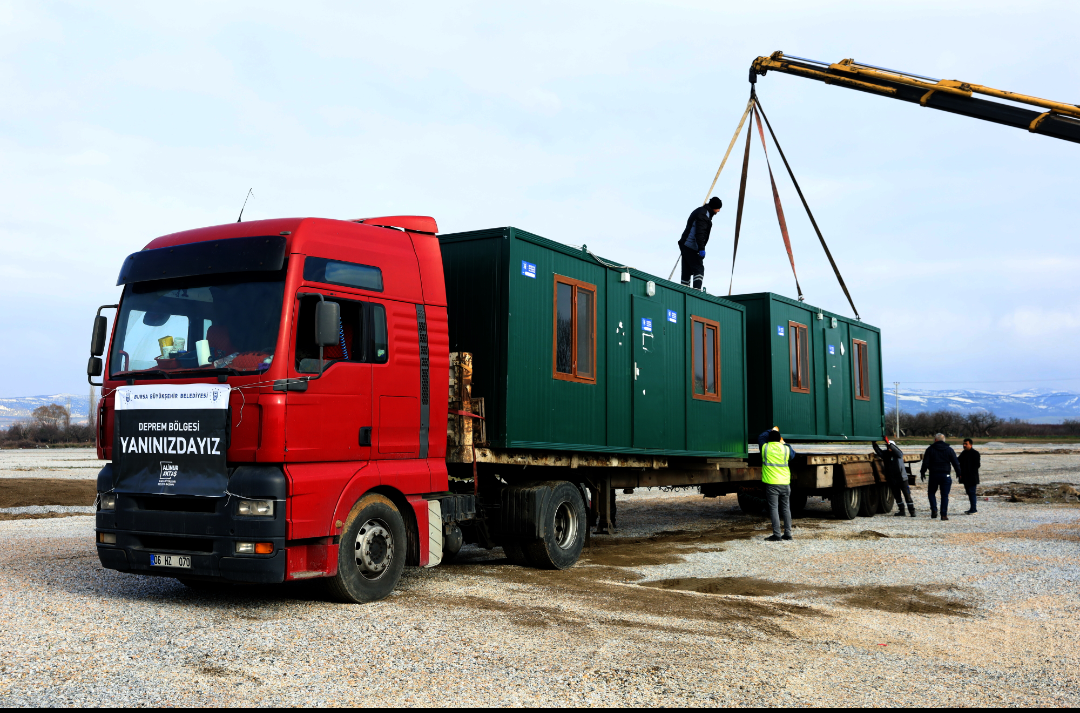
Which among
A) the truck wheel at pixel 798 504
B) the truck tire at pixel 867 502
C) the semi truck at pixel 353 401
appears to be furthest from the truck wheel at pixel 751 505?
the semi truck at pixel 353 401

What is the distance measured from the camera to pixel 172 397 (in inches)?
265

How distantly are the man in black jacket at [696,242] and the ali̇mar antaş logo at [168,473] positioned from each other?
8.58 meters

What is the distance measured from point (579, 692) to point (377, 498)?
3028 mm

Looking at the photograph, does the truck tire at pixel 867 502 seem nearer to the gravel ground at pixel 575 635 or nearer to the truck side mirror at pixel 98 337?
the gravel ground at pixel 575 635

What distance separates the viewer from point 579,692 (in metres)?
4.80

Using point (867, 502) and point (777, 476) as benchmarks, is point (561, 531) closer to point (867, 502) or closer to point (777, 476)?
point (777, 476)

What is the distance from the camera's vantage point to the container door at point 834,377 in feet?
55.8

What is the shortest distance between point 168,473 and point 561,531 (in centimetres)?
449

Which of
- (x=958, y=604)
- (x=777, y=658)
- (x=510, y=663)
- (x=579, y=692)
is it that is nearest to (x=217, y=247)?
(x=510, y=663)

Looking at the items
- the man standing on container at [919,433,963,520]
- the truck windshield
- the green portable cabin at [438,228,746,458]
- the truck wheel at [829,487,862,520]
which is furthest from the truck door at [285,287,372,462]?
the man standing on container at [919,433,963,520]

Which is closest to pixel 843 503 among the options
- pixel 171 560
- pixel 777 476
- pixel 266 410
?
pixel 777 476

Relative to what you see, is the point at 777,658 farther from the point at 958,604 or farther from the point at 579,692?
the point at 958,604

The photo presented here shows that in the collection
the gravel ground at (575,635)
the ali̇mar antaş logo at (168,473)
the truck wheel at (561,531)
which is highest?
the ali̇mar antaş logo at (168,473)

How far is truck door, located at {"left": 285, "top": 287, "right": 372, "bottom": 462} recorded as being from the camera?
21.7ft
